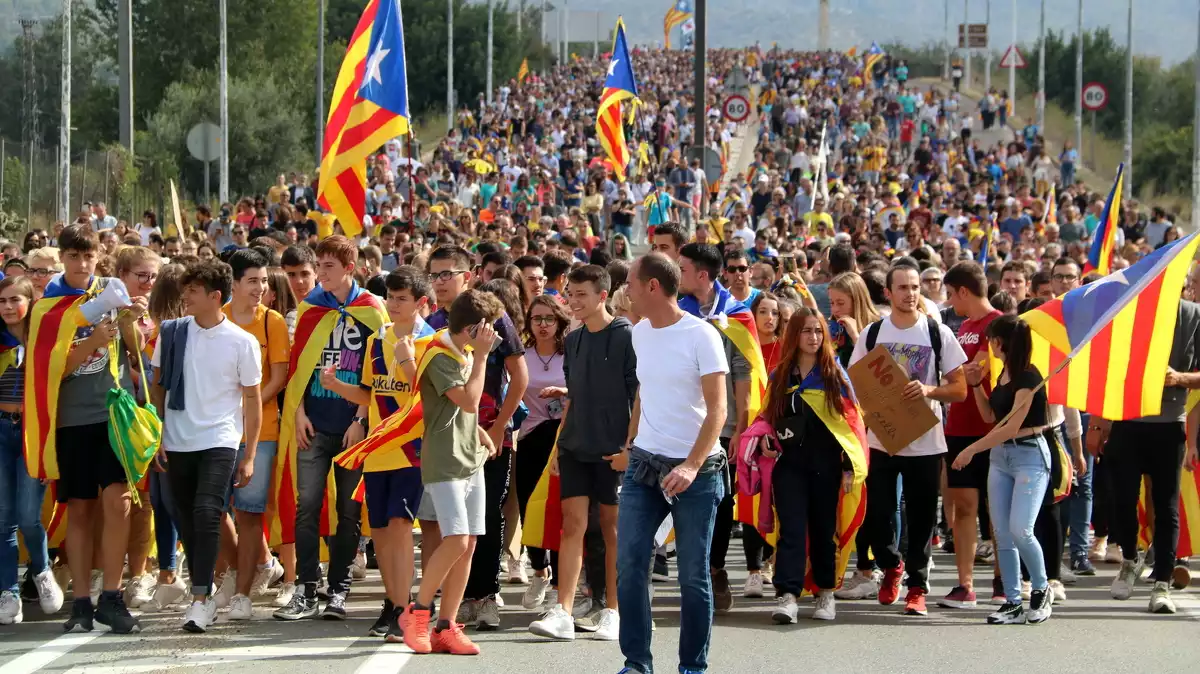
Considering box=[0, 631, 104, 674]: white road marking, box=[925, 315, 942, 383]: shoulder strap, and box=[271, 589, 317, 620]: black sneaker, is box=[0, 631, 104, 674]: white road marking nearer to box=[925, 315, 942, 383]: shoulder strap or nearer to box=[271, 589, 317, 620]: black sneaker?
box=[271, 589, 317, 620]: black sneaker

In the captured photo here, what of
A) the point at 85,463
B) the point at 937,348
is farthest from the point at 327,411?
the point at 937,348

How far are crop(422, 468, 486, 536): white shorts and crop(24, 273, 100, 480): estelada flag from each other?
2.04m

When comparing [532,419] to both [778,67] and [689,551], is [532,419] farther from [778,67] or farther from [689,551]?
[778,67]

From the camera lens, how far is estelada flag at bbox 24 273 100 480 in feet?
29.2

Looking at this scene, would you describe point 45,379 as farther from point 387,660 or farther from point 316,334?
point 387,660

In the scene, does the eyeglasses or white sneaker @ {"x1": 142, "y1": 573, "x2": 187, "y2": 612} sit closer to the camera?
white sneaker @ {"x1": 142, "y1": 573, "x2": 187, "y2": 612}

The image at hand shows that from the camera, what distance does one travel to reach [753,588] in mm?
10070

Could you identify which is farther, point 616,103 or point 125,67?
point 125,67

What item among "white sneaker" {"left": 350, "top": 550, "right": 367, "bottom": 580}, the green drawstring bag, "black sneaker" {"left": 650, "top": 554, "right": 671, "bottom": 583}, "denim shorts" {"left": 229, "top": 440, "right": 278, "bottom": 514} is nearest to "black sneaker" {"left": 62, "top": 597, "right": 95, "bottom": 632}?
the green drawstring bag

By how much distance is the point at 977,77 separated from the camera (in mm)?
Result: 102125

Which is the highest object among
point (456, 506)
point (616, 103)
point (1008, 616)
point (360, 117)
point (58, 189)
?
point (616, 103)

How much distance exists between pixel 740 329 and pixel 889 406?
3.05ft

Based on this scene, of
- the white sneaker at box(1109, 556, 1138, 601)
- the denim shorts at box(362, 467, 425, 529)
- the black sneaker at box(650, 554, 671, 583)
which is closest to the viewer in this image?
the denim shorts at box(362, 467, 425, 529)

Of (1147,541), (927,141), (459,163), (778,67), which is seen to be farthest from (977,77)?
(1147,541)
